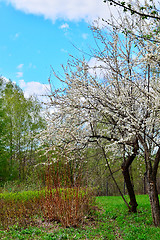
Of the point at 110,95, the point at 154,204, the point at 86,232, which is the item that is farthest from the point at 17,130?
the point at 154,204

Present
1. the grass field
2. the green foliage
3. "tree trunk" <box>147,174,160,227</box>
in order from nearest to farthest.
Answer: the grass field
"tree trunk" <box>147,174,160,227</box>
the green foliage

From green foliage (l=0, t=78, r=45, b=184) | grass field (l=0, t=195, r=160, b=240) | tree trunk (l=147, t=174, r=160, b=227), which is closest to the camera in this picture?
grass field (l=0, t=195, r=160, b=240)

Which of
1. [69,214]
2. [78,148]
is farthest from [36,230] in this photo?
[78,148]

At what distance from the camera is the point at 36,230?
186 inches

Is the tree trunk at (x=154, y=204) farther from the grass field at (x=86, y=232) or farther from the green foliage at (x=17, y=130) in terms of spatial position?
the green foliage at (x=17, y=130)

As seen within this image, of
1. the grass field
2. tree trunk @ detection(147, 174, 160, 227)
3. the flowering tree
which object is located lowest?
the grass field

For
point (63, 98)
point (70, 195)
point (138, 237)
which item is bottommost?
point (138, 237)

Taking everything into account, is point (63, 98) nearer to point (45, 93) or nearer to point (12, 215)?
point (45, 93)

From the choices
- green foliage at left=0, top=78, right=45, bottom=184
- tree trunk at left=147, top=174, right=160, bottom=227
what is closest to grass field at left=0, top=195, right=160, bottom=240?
tree trunk at left=147, top=174, right=160, bottom=227

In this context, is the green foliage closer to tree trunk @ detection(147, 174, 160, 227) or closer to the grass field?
the grass field

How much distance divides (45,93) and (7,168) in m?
13.6

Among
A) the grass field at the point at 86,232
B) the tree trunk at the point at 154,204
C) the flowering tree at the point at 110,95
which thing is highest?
the flowering tree at the point at 110,95

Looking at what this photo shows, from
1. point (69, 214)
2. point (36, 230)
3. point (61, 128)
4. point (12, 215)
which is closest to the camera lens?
point (36, 230)

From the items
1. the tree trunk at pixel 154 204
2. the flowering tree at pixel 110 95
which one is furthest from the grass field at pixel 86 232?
the flowering tree at pixel 110 95
